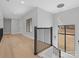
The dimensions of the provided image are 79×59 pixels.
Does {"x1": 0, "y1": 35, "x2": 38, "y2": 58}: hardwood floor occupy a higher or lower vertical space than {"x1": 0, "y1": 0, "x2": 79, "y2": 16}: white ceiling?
lower

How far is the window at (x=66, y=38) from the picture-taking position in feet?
22.9

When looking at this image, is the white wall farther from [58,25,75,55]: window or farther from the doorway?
the doorway

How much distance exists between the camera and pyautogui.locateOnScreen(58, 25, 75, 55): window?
A: 22.9 ft

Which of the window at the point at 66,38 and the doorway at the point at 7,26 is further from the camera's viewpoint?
the doorway at the point at 7,26

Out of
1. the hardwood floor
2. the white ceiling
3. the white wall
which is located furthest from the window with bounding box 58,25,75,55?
the hardwood floor

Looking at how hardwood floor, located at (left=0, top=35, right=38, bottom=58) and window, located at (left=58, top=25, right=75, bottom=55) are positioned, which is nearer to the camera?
hardwood floor, located at (left=0, top=35, right=38, bottom=58)

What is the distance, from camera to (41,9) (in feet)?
24.9

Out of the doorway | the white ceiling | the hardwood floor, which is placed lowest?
the hardwood floor

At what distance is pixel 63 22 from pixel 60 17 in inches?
21.5

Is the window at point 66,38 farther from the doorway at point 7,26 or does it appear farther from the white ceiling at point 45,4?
the doorway at point 7,26

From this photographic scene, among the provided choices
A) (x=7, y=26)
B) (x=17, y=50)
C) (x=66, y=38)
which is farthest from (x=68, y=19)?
(x=7, y=26)

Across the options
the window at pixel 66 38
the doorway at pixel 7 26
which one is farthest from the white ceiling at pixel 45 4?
the doorway at pixel 7 26

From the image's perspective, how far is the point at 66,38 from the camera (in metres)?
7.64

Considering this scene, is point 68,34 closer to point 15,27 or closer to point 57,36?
point 57,36
